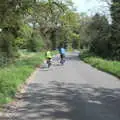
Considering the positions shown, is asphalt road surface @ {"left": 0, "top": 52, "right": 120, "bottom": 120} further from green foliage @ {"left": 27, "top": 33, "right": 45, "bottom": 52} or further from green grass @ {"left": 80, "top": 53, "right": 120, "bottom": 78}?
green foliage @ {"left": 27, "top": 33, "right": 45, "bottom": 52}

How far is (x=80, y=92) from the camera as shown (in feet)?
54.6

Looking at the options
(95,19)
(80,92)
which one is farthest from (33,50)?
(80,92)

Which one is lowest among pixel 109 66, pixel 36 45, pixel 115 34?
pixel 109 66

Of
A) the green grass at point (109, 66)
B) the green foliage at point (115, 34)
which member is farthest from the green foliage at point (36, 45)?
the green grass at point (109, 66)

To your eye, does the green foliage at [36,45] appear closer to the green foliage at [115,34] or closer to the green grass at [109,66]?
the green foliage at [115,34]

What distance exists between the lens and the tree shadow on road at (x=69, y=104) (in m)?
10.9

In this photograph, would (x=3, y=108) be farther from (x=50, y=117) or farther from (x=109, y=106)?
(x=109, y=106)

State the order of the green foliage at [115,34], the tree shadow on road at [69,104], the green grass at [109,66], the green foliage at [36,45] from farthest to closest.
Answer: the green foliage at [36,45], the green foliage at [115,34], the green grass at [109,66], the tree shadow on road at [69,104]

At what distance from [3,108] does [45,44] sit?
8076 centimetres

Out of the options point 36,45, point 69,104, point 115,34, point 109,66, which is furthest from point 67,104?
point 36,45

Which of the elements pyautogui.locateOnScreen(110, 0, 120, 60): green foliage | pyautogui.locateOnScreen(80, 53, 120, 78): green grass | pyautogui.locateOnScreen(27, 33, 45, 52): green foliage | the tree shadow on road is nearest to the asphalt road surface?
the tree shadow on road

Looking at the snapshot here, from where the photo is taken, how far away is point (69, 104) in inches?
516

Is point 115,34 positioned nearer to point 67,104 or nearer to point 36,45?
point 36,45

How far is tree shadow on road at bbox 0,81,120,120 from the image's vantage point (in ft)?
35.7
